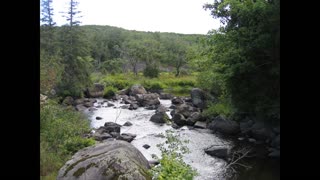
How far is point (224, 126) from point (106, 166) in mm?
7434

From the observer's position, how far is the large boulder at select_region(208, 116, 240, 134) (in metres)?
11.9

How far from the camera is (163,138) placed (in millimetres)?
11086

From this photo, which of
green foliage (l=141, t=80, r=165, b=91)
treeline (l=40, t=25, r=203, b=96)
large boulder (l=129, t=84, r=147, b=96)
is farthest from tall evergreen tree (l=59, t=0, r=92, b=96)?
green foliage (l=141, t=80, r=165, b=91)

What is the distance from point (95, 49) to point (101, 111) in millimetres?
17040

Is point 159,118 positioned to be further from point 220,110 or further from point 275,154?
point 275,154

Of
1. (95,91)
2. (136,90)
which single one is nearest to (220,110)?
(136,90)

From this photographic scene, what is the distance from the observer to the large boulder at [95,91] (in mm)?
22547

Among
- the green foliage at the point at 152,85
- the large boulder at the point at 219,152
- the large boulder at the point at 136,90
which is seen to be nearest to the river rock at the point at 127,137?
the large boulder at the point at 219,152

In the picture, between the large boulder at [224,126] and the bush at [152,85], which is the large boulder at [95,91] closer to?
the bush at [152,85]

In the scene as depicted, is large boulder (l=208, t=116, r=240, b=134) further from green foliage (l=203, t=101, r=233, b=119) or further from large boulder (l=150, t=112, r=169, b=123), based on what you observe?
large boulder (l=150, t=112, r=169, b=123)
